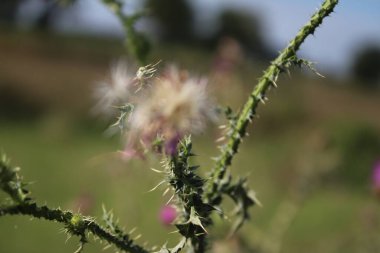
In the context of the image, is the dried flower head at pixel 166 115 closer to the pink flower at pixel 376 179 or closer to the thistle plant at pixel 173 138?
the thistle plant at pixel 173 138

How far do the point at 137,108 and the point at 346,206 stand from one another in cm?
1030

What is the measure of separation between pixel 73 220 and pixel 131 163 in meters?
1.55

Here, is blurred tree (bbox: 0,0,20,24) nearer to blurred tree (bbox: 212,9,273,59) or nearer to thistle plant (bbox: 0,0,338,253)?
blurred tree (bbox: 212,9,273,59)

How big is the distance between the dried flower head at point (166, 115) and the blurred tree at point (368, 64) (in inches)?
1394

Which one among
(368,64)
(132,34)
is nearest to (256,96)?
(132,34)

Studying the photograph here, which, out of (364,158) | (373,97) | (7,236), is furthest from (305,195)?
(373,97)

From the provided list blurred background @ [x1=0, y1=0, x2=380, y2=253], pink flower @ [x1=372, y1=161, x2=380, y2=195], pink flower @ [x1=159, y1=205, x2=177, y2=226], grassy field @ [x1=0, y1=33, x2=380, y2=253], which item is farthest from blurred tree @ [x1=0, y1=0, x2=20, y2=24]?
pink flower @ [x1=159, y1=205, x2=177, y2=226]

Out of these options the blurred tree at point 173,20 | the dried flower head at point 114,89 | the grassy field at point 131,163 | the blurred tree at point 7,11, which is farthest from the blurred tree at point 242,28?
the dried flower head at point 114,89

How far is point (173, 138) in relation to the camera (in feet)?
2.74

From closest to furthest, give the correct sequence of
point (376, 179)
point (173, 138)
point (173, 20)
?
point (173, 138), point (376, 179), point (173, 20)

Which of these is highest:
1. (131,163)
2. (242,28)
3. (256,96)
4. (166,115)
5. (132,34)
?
(242,28)

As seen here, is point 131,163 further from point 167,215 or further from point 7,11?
point 7,11

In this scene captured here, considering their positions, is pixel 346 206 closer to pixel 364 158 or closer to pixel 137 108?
pixel 364 158

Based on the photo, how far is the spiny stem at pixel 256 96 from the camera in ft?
3.12
